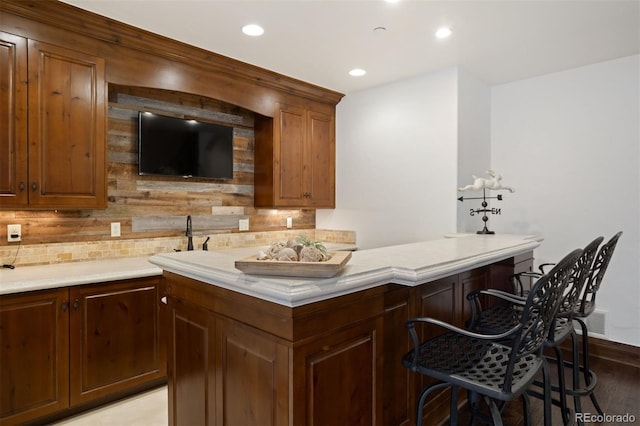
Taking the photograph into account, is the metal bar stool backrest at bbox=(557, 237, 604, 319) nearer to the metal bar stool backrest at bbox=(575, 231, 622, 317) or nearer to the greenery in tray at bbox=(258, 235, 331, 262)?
the metal bar stool backrest at bbox=(575, 231, 622, 317)

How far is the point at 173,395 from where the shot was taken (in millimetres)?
1796

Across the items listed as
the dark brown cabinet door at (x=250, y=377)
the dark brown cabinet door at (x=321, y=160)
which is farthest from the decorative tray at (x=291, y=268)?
the dark brown cabinet door at (x=321, y=160)

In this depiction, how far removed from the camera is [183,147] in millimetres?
3359

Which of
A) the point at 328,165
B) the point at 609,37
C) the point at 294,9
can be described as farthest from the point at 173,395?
the point at 609,37

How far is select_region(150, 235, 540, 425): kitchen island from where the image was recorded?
4.08 ft

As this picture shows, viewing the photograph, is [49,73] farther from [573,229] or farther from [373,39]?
[573,229]

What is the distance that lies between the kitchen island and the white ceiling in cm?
166

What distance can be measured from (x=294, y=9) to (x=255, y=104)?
51.7 inches

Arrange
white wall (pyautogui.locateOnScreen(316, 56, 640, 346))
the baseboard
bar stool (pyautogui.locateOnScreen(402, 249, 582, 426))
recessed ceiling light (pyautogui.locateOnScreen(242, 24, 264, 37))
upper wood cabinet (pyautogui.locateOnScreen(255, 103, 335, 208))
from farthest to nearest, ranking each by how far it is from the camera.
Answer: upper wood cabinet (pyautogui.locateOnScreen(255, 103, 335, 208))
white wall (pyautogui.locateOnScreen(316, 56, 640, 346))
the baseboard
recessed ceiling light (pyautogui.locateOnScreen(242, 24, 264, 37))
bar stool (pyautogui.locateOnScreen(402, 249, 582, 426))

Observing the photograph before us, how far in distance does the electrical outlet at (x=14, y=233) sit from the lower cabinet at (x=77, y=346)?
25.7 inches

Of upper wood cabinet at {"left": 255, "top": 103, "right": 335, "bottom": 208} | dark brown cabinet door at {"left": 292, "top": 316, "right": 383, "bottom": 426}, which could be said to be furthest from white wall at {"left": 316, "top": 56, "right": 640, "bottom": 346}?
dark brown cabinet door at {"left": 292, "top": 316, "right": 383, "bottom": 426}

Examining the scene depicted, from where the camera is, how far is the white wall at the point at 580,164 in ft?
10.7

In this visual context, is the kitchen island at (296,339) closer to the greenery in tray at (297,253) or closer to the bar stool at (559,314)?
the greenery in tray at (297,253)

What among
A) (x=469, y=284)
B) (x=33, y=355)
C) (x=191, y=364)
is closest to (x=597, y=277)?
(x=469, y=284)
